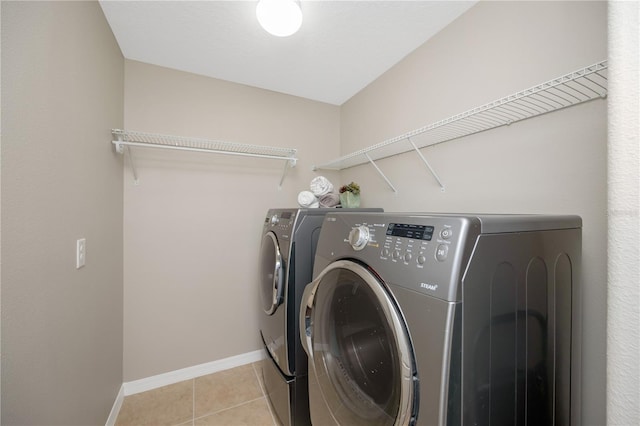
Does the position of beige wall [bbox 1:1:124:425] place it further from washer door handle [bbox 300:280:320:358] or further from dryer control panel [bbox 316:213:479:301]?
dryer control panel [bbox 316:213:479:301]

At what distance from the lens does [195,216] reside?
82.7 inches

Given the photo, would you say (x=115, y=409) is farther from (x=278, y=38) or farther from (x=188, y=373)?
(x=278, y=38)

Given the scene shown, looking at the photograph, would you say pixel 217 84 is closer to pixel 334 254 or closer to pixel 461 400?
pixel 334 254

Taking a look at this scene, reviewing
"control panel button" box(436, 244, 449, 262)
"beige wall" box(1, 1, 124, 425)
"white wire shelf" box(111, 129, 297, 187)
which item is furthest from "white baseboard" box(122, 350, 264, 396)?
"control panel button" box(436, 244, 449, 262)

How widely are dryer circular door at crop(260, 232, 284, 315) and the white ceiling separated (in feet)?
4.43

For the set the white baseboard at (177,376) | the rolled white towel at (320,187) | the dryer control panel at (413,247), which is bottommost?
the white baseboard at (177,376)

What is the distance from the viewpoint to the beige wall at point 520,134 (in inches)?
37.1

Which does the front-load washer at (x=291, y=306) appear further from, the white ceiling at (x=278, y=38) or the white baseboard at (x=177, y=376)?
the white ceiling at (x=278, y=38)

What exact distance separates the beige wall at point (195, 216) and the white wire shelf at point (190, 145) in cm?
8

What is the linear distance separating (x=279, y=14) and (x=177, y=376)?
2.66 meters

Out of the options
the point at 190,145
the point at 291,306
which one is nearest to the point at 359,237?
the point at 291,306

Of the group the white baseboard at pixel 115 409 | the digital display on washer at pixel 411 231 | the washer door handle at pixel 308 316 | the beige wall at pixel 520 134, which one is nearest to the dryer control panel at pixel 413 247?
the digital display on washer at pixel 411 231

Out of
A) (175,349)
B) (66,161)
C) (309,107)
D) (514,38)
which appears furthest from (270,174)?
(514,38)

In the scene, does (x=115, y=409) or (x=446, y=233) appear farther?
(x=115, y=409)
